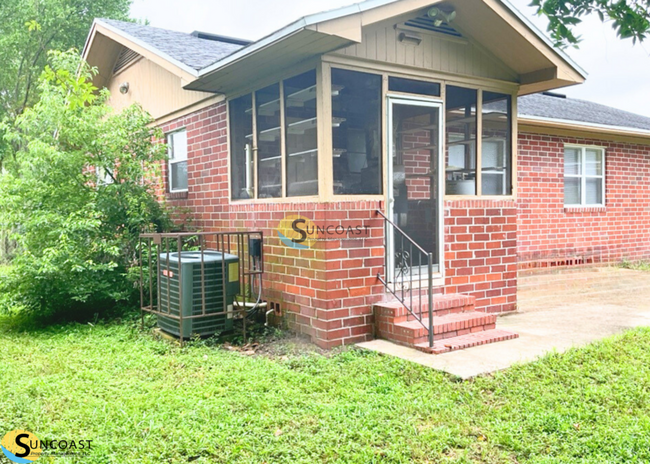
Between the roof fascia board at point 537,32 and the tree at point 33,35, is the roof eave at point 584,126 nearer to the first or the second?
the roof fascia board at point 537,32

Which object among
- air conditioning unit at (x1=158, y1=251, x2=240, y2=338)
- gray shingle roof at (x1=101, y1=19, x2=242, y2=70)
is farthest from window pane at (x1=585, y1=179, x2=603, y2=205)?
air conditioning unit at (x1=158, y1=251, x2=240, y2=338)

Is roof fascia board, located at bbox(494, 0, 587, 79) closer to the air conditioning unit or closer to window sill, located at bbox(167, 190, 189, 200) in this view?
the air conditioning unit

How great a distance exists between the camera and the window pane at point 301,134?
5.55 meters

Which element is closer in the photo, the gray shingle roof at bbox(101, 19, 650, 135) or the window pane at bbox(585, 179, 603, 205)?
the gray shingle roof at bbox(101, 19, 650, 135)

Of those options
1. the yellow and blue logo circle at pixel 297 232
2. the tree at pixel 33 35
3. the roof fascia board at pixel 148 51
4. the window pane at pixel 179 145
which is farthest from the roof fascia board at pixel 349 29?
the tree at pixel 33 35

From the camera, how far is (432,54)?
6090mm

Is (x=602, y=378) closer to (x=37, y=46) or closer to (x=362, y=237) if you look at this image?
(x=362, y=237)

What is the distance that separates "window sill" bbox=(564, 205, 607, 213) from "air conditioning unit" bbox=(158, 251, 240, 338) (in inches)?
290

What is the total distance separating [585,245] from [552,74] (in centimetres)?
563

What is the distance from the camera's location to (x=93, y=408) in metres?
3.86

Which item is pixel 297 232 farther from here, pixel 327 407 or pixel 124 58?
pixel 124 58

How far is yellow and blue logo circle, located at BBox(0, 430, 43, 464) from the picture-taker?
3223mm

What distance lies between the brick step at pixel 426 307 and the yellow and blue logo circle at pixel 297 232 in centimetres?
96

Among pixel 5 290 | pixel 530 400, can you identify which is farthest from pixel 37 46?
pixel 530 400
